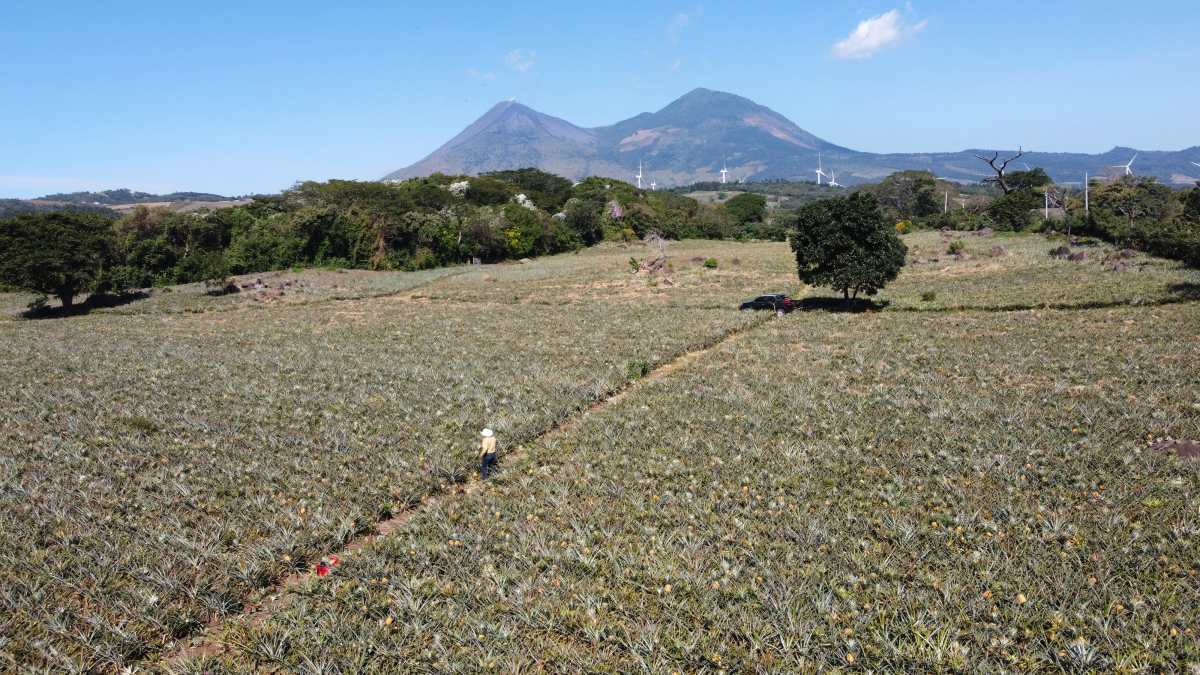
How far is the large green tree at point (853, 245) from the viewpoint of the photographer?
41.8 m

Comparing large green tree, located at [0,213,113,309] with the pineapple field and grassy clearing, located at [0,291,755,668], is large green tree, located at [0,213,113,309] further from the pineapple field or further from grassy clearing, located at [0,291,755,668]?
the pineapple field

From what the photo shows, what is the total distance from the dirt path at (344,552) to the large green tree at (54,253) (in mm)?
55740

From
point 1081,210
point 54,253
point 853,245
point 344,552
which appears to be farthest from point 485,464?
point 1081,210

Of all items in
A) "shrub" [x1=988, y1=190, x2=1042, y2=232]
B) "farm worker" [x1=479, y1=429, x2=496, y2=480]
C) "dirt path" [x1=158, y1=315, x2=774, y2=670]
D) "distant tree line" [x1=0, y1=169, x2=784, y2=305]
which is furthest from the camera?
"shrub" [x1=988, y1=190, x2=1042, y2=232]

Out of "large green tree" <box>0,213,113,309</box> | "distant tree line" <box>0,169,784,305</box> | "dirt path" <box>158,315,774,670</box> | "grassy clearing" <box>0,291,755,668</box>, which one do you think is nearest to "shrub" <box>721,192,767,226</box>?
"distant tree line" <box>0,169,784,305</box>

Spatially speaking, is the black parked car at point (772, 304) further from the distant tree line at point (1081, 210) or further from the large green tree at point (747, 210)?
the large green tree at point (747, 210)

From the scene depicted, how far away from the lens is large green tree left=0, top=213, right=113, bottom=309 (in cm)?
5200

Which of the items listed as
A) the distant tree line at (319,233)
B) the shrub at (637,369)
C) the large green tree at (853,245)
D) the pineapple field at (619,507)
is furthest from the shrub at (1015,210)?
the shrub at (637,369)

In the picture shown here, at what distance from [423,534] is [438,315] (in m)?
36.8

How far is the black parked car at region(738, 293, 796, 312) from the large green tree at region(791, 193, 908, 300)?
8.58 ft

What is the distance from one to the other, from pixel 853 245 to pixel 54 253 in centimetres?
6600

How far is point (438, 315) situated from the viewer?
161ft

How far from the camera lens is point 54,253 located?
5284 cm

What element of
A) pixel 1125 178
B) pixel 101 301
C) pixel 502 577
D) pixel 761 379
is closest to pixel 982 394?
pixel 761 379
